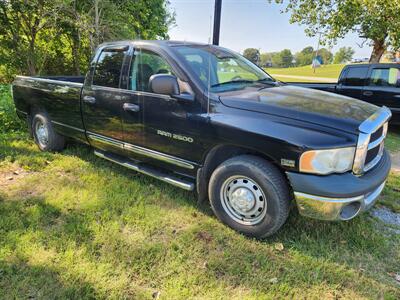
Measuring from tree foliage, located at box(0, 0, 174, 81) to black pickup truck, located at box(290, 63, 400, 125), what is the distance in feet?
25.0

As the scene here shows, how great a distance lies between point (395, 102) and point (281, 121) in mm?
5907

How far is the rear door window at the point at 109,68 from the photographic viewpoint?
3.74m

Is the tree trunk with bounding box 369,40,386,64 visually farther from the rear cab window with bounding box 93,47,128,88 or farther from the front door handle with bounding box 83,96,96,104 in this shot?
the front door handle with bounding box 83,96,96,104

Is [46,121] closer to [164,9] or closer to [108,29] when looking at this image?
[108,29]

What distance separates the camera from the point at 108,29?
1060 centimetres

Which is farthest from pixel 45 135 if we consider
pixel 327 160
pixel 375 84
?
pixel 375 84

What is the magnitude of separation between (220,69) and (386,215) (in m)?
2.50

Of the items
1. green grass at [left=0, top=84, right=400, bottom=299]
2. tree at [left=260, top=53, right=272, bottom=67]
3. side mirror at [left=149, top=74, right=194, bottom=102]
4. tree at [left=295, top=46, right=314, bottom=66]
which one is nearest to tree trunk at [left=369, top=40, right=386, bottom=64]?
green grass at [left=0, top=84, right=400, bottom=299]

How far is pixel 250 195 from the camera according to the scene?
2.81m

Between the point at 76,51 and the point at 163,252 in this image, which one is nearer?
the point at 163,252

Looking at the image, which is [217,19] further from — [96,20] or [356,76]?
[96,20]

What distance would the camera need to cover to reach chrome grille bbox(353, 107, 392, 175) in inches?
96.8

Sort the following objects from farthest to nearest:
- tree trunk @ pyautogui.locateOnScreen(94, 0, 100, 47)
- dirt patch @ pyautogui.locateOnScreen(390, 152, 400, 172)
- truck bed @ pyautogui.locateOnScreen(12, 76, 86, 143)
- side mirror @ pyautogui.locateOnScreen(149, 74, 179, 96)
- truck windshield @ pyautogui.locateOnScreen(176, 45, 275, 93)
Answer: tree trunk @ pyautogui.locateOnScreen(94, 0, 100, 47), dirt patch @ pyautogui.locateOnScreen(390, 152, 400, 172), truck bed @ pyautogui.locateOnScreen(12, 76, 86, 143), truck windshield @ pyautogui.locateOnScreen(176, 45, 275, 93), side mirror @ pyautogui.locateOnScreen(149, 74, 179, 96)

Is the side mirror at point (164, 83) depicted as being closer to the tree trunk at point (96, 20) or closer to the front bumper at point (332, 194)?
the front bumper at point (332, 194)
